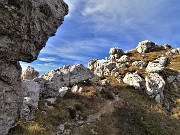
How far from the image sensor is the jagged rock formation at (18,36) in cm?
2045

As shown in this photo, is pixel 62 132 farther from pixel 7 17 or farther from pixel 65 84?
pixel 7 17

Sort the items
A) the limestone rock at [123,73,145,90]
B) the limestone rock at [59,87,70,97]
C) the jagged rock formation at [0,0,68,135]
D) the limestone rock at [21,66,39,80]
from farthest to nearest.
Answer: the limestone rock at [123,73,145,90] < the limestone rock at [21,66,39,80] < the limestone rock at [59,87,70,97] < the jagged rock formation at [0,0,68,135]

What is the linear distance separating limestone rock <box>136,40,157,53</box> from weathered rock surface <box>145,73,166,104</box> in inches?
1783

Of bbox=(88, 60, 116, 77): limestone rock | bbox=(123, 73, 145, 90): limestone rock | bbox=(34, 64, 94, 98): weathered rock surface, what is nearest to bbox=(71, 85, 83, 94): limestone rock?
bbox=(34, 64, 94, 98): weathered rock surface

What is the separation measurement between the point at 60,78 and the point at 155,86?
21.7 m

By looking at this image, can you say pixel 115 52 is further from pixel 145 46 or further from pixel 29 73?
pixel 29 73

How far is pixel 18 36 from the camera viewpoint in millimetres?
22062

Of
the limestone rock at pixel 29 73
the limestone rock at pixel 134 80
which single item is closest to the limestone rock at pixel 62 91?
the limestone rock at pixel 29 73

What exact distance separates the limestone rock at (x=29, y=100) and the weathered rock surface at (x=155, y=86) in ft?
88.6

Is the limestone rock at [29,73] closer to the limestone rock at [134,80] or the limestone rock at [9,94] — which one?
the limestone rock at [134,80]

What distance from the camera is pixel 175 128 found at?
47.0 meters

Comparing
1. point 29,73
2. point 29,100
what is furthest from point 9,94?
point 29,73

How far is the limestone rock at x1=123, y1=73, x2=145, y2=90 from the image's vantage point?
195 ft

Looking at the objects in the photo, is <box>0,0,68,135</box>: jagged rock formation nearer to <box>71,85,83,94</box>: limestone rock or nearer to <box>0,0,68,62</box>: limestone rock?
<box>0,0,68,62</box>: limestone rock
